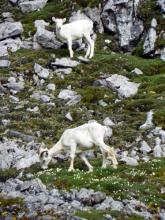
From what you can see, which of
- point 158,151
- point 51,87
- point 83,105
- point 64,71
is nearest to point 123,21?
point 64,71

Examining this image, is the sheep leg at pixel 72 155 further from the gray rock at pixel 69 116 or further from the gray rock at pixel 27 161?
the gray rock at pixel 69 116

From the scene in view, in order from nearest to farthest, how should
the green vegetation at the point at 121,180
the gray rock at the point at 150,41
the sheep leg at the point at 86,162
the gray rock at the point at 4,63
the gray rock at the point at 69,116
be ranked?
the green vegetation at the point at 121,180, the sheep leg at the point at 86,162, the gray rock at the point at 69,116, the gray rock at the point at 4,63, the gray rock at the point at 150,41

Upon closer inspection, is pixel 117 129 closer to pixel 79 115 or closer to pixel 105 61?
pixel 79 115

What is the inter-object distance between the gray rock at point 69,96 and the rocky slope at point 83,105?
6 centimetres

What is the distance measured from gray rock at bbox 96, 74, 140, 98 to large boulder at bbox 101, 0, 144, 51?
9356 mm

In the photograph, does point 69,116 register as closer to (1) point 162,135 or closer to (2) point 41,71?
(1) point 162,135

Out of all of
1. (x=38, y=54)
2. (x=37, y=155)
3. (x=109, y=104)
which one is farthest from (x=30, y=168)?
(x=38, y=54)

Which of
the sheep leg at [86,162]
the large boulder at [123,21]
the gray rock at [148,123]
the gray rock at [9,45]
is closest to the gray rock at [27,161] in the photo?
the sheep leg at [86,162]

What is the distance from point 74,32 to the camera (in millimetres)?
44375

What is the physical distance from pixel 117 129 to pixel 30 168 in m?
7.56

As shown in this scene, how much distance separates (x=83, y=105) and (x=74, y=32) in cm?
1021

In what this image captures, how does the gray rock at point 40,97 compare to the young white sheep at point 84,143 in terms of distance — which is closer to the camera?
the young white sheep at point 84,143

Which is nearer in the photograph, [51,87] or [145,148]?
[145,148]

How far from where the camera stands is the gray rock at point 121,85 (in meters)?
38.2
